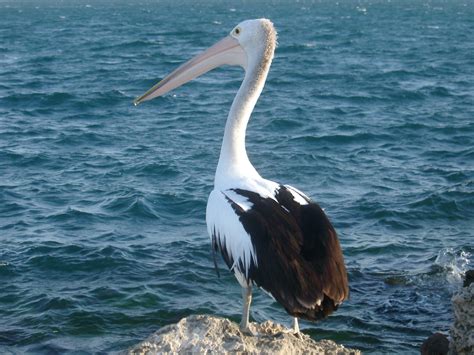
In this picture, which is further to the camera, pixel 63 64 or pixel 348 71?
pixel 63 64

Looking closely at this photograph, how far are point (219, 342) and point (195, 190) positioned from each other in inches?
221

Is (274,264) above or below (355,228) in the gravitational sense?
above

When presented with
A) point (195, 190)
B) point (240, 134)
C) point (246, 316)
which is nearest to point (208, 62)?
point (240, 134)

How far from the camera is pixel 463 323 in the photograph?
4777 mm

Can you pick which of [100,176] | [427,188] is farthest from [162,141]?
[427,188]

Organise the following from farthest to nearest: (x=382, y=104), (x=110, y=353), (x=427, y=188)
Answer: (x=382, y=104)
(x=427, y=188)
(x=110, y=353)

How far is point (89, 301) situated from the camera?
716 cm

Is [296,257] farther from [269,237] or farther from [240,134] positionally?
[240,134]

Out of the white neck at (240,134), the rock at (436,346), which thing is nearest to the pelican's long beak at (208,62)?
the white neck at (240,134)

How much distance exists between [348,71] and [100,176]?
10870 millimetres

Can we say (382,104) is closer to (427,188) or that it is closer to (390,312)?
(427,188)

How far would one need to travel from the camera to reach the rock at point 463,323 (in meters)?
4.73

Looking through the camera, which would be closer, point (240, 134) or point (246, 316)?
point (246, 316)

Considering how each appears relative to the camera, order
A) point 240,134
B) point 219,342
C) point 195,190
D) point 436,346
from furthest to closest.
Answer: point 195,190
point 240,134
point 436,346
point 219,342
